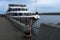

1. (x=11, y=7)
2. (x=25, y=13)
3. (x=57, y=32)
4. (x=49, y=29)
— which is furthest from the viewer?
(x=11, y=7)

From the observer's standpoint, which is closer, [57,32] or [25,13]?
[57,32]

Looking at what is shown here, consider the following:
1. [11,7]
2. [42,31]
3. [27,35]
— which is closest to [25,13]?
[11,7]

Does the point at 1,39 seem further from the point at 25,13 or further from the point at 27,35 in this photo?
the point at 25,13

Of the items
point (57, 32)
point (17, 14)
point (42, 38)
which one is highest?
point (57, 32)

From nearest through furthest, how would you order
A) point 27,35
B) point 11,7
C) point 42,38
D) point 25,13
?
point 42,38, point 27,35, point 25,13, point 11,7

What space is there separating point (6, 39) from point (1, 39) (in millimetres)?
440

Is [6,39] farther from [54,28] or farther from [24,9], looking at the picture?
[24,9]

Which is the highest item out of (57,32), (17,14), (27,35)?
(57,32)

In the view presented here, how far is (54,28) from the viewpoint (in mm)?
7484

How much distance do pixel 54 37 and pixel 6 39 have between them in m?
9.50

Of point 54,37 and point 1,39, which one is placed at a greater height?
point 54,37

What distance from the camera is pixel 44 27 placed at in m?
8.49

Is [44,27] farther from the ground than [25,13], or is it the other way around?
[44,27]

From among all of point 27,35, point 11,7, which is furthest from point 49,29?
point 11,7
